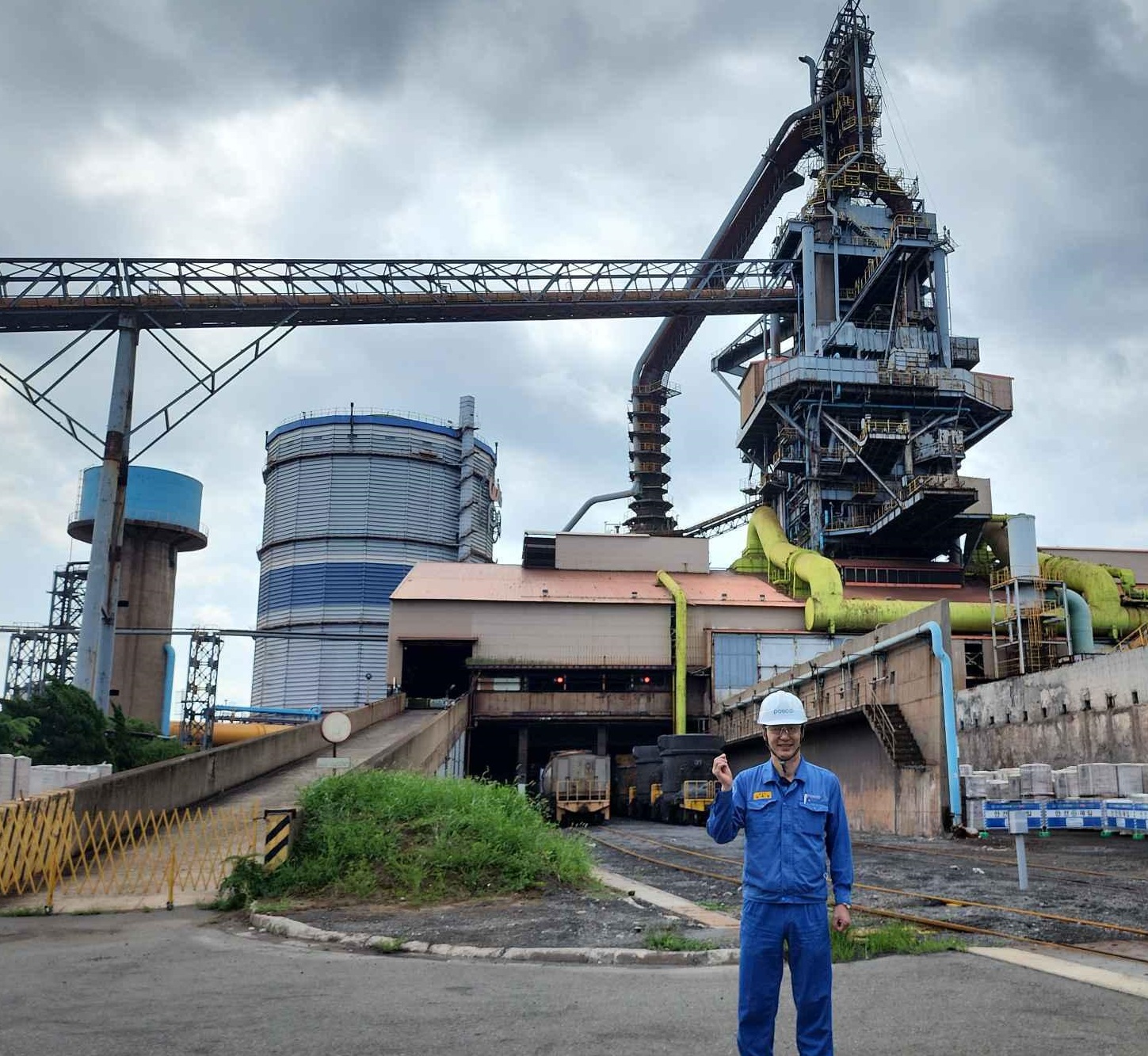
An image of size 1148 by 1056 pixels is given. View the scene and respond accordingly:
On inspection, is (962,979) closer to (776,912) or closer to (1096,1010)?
(1096,1010)

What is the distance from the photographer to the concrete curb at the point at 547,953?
26.7ft

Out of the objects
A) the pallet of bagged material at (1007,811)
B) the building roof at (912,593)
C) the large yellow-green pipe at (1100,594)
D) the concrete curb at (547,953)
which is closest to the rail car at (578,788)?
the pallet of bagged material at (1007,811)

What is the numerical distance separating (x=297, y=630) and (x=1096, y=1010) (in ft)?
201

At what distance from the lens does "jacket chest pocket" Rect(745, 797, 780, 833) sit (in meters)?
5.16

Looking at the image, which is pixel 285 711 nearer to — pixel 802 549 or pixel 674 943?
pixel 802 549

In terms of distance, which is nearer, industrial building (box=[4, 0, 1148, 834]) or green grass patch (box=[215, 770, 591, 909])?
green grass patch (box=[215, 770, 591, 909])

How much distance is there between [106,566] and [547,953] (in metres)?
32.0

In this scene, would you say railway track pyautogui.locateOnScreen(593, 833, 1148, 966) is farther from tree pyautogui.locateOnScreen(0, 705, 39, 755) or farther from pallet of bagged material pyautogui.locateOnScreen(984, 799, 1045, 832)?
tree pyautogui.locateOnScreen(0, 705, 39, 755)

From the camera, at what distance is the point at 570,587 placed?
51.4 metres

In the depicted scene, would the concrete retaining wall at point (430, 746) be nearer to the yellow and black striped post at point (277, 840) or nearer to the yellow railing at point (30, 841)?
the yellow railing at point (30, 841)

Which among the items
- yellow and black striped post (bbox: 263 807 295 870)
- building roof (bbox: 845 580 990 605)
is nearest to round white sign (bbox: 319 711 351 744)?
yellow and black striped post (bbox: 263 807 295 870)

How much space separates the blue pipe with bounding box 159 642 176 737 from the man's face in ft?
201

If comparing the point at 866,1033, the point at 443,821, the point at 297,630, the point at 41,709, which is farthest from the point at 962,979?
the point at 297,630

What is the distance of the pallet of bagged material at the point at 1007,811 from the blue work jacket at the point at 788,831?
40.7 ft
